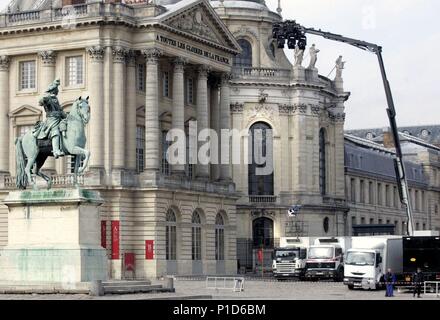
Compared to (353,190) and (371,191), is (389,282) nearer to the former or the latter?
(353,190)

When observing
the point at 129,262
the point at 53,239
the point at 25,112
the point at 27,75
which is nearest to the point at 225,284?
the point at 129,262

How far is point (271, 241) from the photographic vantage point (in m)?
104

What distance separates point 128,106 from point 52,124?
32.2 meters

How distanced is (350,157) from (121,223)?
53830 millimetres

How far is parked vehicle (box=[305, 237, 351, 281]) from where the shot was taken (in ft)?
257

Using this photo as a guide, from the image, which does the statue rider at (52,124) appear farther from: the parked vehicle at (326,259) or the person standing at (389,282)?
the parked vehicle at (326,259)

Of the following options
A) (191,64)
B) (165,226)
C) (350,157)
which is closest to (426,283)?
(165,226)

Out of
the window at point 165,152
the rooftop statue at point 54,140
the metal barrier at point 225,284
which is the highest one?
the window at point 165,152

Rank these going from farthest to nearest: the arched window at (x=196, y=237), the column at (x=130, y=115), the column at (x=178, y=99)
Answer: the arched window at (x=196, y=237), the column at (x=178, y=99), the column at (x=130, y=115)

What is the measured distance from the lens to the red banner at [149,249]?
7456cm

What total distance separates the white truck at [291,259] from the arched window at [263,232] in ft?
62.7

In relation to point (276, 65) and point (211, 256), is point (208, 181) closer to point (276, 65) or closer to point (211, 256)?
point (211, 256)

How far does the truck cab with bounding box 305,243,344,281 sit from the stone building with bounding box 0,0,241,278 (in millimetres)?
7514

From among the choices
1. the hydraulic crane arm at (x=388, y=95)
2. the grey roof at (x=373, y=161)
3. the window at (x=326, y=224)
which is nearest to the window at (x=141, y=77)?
the hydraulic crane arm at (x=388, y=95)
